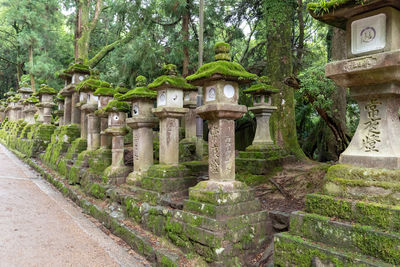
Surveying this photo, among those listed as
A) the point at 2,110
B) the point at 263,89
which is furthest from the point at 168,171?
the point at 2,110

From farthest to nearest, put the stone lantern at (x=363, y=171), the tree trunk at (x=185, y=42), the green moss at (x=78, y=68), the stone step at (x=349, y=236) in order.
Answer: the tree trunk at (x=185, y=42) < the green moss at (x=78, y=68) < the stone lantern at (x=363, y=171) < the stone step at (x=349, y=236)

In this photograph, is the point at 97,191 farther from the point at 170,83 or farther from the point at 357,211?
the point at 357,211

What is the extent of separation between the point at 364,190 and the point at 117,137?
5494mm

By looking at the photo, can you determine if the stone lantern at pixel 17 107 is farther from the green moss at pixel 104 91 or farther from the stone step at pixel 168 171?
the stone step at pixel 168 171

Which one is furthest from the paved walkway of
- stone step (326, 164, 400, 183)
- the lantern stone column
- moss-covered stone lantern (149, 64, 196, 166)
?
the lantern stone column

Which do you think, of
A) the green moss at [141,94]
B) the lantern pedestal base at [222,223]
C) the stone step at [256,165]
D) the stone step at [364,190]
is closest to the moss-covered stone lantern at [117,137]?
the green moss at [141,94]

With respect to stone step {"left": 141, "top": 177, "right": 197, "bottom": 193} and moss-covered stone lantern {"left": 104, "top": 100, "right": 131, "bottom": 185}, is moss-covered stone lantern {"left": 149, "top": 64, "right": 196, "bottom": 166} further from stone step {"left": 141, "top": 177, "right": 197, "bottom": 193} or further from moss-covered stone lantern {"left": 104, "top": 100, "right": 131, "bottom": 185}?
moss-covered stone lantern {"left": 104, "top": 100, "right": 131, "bottom": 185}

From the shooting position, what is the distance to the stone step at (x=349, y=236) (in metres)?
2.58

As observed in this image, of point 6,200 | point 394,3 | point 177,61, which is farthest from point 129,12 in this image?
point 394,3

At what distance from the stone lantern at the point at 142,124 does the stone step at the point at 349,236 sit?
3707 mm

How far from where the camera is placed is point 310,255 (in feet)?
9.75

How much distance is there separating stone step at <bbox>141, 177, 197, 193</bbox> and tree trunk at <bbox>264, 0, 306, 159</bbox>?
9.94ft

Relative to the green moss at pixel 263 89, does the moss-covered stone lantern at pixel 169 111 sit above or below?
below

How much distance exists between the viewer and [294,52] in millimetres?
10734
